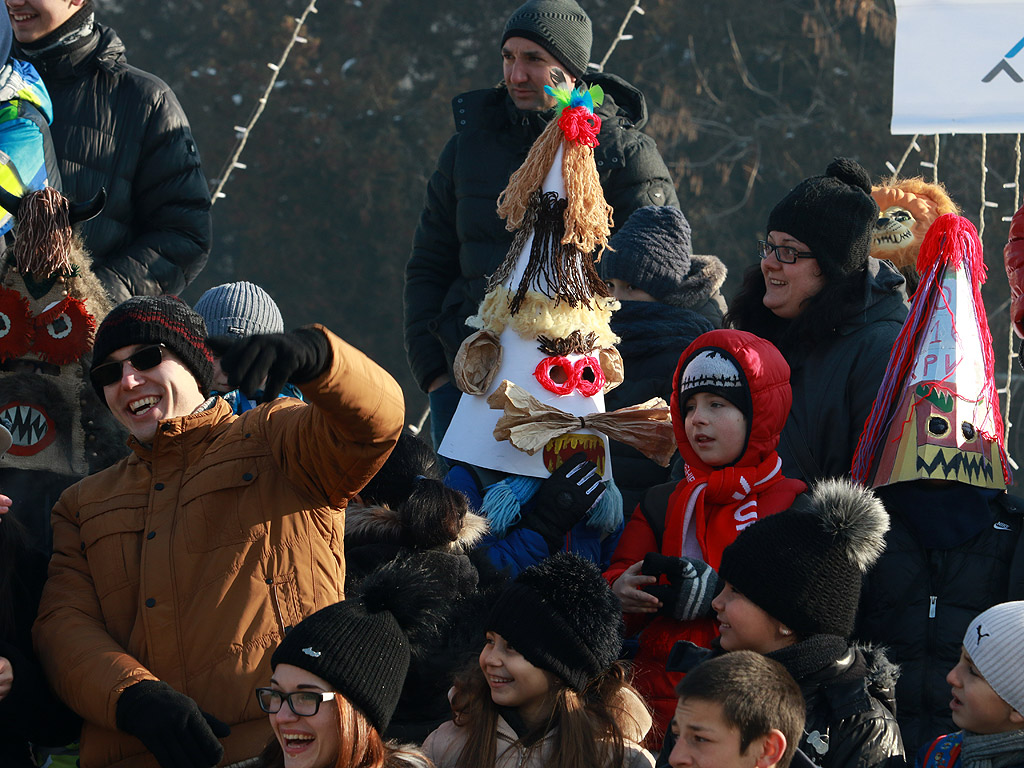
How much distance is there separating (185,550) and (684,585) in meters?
1.06

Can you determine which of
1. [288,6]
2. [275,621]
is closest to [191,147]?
[275,621]

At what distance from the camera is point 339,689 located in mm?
2578

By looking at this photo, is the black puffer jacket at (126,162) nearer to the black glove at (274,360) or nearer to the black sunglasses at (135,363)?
the black sunglasses at (135,363)

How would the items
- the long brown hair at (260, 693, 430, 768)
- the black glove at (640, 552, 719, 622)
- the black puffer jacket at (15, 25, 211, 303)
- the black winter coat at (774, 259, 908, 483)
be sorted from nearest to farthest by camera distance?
the long brown hair at (260, 693, 430, 768), the black glove at (640, 552, 719, 622), the black winter coat at (774, 259, 908, 483), the black puffer jacket at (15, 25, 211, 303)

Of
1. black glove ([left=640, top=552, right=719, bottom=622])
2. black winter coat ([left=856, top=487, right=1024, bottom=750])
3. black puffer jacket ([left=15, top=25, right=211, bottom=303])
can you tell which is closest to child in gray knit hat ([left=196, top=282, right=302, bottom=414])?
black puffer jacket ([left=15, top=25, right=211, bottom=303])

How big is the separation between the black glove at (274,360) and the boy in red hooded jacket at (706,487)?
3.57 feet

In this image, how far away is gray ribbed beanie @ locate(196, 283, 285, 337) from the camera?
12.8 ft

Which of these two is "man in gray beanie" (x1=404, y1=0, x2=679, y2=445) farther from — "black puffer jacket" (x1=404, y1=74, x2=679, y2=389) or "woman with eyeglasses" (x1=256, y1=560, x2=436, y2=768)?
"woman with eyeglasses" (x1=256, y1=560, x2=436, y2=768)

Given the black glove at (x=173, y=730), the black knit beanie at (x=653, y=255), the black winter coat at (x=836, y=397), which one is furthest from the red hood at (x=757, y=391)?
the black glove at (x=173, y=730)

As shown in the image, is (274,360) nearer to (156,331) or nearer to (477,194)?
(156,331)

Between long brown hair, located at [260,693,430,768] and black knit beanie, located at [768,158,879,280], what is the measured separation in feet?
5.98

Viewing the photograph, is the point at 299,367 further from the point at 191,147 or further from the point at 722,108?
the point at 722,108

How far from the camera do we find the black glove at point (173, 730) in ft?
8.39

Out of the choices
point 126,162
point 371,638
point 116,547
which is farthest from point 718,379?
point 126,162
